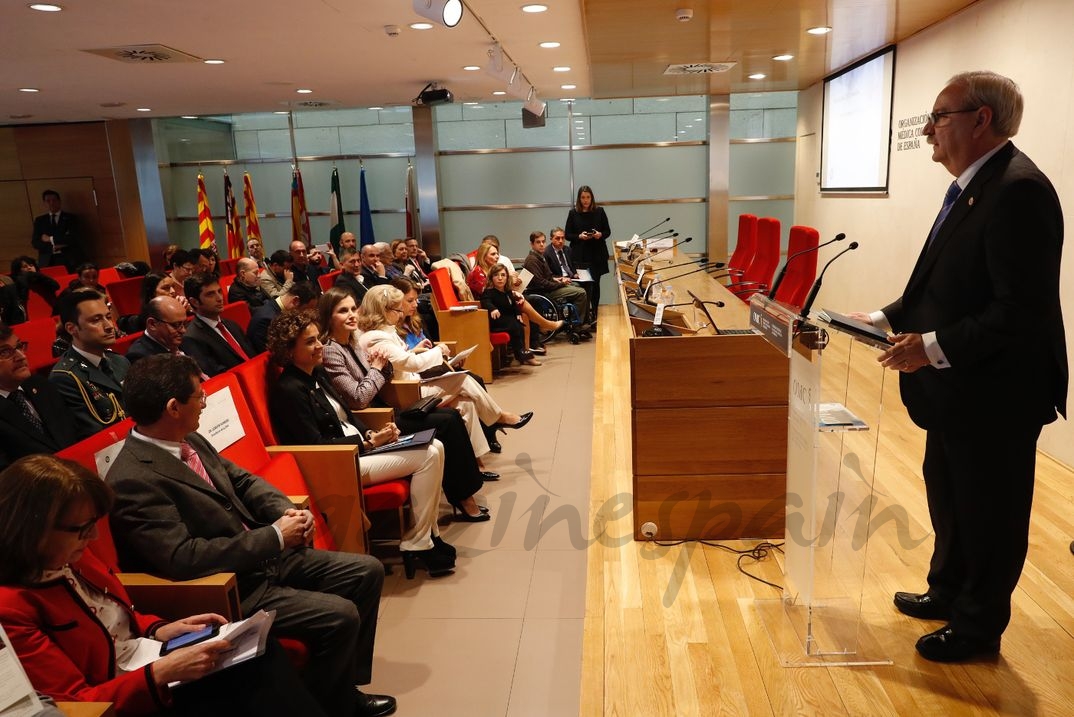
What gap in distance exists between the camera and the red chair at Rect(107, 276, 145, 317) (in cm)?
629

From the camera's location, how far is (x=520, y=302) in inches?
266

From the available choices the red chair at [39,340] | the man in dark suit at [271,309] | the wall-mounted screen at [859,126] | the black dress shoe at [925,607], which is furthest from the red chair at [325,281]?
the black dress shoe at [925,607]

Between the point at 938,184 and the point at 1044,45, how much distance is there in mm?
1418

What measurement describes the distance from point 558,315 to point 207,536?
231 inches

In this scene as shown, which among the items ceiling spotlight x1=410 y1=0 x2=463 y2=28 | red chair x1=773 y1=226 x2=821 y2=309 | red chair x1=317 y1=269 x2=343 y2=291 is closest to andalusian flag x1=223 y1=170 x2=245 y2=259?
red chair x1=317 y1=269 x2=343 y2=291

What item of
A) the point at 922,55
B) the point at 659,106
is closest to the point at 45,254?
the point at 659,106

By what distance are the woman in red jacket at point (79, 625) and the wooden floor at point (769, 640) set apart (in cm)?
100

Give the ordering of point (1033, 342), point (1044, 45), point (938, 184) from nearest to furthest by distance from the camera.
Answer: point (1033, 342) → point (1044, 45) → point (938, 184)

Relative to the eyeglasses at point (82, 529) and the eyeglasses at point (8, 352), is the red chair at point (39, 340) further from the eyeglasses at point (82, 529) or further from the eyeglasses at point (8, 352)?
the eyeglasses at point (82, 529)

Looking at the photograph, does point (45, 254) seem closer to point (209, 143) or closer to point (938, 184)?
point (209, 143)

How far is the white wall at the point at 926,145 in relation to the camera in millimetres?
3930

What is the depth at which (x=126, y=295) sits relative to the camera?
642cm

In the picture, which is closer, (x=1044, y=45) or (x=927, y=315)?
(x=927, y=315)

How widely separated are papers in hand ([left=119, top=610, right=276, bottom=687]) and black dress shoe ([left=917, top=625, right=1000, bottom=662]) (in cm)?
188
